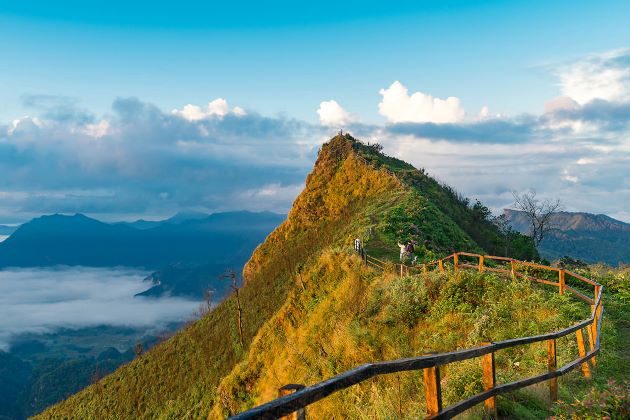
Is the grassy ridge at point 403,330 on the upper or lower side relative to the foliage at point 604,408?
lower

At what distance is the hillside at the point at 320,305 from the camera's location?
18.8m

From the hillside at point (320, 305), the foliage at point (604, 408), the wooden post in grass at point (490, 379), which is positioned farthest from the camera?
the hillside at point (320, 305)

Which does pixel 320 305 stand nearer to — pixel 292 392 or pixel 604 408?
pixel 604 408

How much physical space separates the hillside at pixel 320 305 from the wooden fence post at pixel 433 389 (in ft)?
33.7

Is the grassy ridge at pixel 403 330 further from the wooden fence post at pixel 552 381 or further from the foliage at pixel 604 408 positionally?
the foliage at pixel 604 408

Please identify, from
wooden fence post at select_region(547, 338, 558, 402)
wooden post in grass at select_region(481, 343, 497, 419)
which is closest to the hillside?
wooden fence post at select_region(547, 338, 558, 402)

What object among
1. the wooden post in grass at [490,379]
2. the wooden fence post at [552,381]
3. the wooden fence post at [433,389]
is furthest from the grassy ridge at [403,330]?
the wooden fence post at [433,389]

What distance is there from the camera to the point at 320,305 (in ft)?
92.8

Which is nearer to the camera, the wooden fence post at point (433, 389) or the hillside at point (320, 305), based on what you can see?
the wooden fence post at point (433, 389)

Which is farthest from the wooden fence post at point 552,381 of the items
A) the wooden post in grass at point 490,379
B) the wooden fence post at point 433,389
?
the wooden fence post at point 433,389

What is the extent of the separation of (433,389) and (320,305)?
22.8 metres

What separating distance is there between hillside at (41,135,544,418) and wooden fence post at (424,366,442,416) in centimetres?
1027

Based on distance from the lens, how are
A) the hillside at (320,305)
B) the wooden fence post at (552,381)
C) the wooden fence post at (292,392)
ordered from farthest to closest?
the hillside at (320,305), the wooden fence post at (552,381), the wooden fence post at (292,392)

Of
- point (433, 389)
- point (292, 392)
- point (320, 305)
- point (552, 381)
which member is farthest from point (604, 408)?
point (320, 305)
